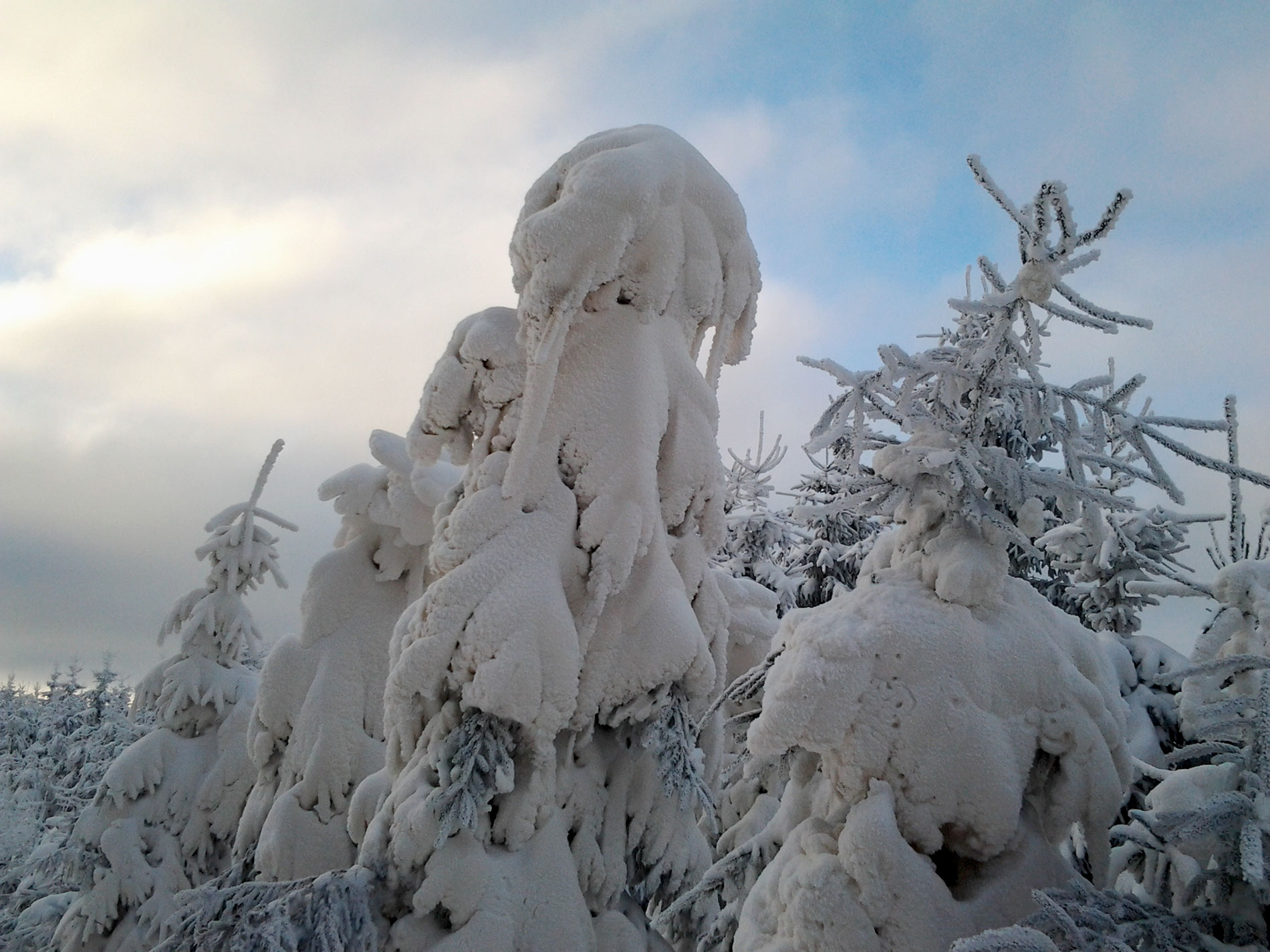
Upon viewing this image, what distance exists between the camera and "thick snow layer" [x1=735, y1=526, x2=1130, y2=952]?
282 centimetres

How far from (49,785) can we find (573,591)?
19387 mm

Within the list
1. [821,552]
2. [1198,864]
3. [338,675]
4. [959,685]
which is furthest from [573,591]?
[821,552]

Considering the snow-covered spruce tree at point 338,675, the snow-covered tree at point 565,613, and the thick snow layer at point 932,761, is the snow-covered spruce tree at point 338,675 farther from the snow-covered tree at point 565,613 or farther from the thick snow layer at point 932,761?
the thick snow layer at point 932,761

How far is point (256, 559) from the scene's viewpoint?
35.6 feet

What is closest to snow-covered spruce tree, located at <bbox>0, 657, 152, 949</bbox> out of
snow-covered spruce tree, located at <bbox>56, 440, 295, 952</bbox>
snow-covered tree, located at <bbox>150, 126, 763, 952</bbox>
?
snow-covered spruce tree, located at <bbox>56, 440, 295, 952</bbox>

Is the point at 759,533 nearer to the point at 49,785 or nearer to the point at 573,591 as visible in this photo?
the point at 573,591

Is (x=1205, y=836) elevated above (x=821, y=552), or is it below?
below

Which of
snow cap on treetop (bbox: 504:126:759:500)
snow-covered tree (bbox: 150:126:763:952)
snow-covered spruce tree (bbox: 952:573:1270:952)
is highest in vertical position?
snow cap on treetop (bbox: 504:126:759:500)

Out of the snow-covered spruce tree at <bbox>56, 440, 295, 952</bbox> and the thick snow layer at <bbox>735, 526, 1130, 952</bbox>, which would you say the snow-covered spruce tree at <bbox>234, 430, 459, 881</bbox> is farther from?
the thick snow layer at <bbox>735, 526, 1130, 952</bbox>

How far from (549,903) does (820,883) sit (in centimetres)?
194

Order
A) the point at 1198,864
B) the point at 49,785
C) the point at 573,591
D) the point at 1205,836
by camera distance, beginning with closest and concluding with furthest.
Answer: the point at 1205,836
the point at 1198,864
the point at 573,591
the point at 49,785

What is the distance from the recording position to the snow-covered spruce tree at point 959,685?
113 inches

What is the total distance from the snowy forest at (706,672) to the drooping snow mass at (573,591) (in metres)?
0.02

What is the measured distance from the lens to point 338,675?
717 cm
